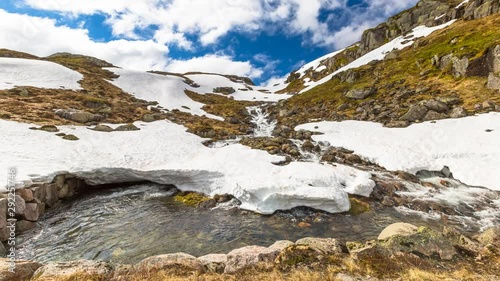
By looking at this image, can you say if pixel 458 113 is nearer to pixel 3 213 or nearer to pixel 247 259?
pixel 247 259

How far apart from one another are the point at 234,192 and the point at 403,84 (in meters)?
54.2

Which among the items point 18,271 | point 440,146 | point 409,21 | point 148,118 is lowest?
point 18,271

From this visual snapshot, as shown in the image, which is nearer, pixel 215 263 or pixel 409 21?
pixel 215 263

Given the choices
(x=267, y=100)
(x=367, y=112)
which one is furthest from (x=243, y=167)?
(x=267, y=100)

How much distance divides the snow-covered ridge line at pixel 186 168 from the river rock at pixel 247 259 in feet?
29.6

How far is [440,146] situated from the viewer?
29484mm

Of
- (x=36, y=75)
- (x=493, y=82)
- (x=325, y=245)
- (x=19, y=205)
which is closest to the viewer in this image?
(x=325, y=245)

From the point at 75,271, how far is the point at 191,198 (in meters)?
14.2

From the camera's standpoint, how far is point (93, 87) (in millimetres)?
65000

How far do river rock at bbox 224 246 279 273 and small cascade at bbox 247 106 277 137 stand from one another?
3758 centimetres

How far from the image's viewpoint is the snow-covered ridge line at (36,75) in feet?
180

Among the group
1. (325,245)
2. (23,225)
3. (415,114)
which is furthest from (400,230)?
(415,114)

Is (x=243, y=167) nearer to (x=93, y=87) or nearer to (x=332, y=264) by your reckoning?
(x=332, y=264)

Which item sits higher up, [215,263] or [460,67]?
[460,67]
